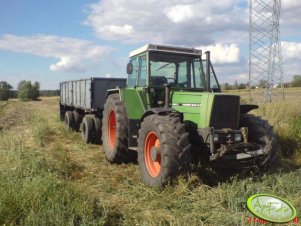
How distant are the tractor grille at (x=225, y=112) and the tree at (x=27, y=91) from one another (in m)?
54.8

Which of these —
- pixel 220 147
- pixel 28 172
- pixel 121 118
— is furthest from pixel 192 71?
pixel 28 172

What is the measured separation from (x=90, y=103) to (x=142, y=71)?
13.2ft

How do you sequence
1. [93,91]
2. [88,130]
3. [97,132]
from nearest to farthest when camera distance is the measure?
[88,130] < [97,132] < [93,91]

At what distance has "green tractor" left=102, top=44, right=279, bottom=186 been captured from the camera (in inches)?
230

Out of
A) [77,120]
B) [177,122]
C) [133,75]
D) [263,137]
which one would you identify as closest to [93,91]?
[77,120]

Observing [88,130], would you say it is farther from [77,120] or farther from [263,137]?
[263,137]

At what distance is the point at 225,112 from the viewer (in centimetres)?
633

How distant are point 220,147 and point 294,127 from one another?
4197 mm

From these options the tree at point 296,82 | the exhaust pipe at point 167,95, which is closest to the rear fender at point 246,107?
the exhaust pipe at point 167,95

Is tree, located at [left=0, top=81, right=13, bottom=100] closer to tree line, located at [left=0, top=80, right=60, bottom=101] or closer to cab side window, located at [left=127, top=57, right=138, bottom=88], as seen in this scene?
tree line, located at [left=0, top=80, right=60, bottom=101]

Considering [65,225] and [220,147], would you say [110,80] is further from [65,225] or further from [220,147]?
[65,225]

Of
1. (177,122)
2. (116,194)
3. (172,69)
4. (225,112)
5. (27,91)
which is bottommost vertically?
(116,194)

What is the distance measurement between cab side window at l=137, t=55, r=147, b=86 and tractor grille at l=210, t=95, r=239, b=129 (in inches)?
72.7

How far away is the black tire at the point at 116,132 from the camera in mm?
7605
